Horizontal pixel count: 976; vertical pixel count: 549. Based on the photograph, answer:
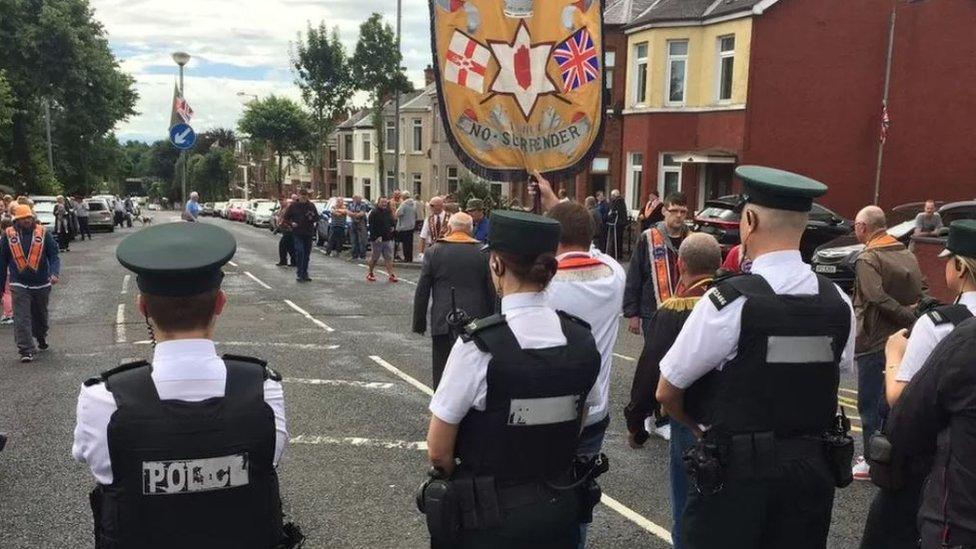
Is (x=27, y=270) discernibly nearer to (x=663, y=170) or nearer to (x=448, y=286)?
(x=448, y=286)

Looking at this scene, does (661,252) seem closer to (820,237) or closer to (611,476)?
(611,476)

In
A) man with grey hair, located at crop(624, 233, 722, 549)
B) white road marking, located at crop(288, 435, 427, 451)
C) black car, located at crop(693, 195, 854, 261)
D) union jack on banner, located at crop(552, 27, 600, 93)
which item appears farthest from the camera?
black car, located at crop(693, 195, 854, 261)

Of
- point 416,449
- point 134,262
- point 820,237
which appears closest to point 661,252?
point 416,449

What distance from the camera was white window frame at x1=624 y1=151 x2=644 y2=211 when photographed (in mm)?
28455

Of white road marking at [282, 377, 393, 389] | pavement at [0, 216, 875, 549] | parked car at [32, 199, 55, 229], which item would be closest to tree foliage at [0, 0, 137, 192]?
parked car at [32, 199, 55, 229]

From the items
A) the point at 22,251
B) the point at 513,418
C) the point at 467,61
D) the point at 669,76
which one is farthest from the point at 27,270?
the point at 669,76

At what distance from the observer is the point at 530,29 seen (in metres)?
7.05

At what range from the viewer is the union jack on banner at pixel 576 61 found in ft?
23.3

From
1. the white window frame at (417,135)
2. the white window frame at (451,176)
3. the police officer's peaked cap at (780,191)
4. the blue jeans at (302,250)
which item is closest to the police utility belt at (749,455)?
the police officer's peaked cap at (780,191)

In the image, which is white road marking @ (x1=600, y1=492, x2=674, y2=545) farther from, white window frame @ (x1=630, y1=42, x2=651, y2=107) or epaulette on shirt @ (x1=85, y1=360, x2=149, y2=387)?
white window frame @ (x1=630, y1=42, x2=651, y2=107)

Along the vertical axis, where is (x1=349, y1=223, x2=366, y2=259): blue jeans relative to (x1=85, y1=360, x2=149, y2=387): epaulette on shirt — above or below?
below

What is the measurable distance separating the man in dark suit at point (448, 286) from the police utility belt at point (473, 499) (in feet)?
13.4

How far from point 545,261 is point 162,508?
149cm

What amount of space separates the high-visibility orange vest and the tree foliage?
3260cm
